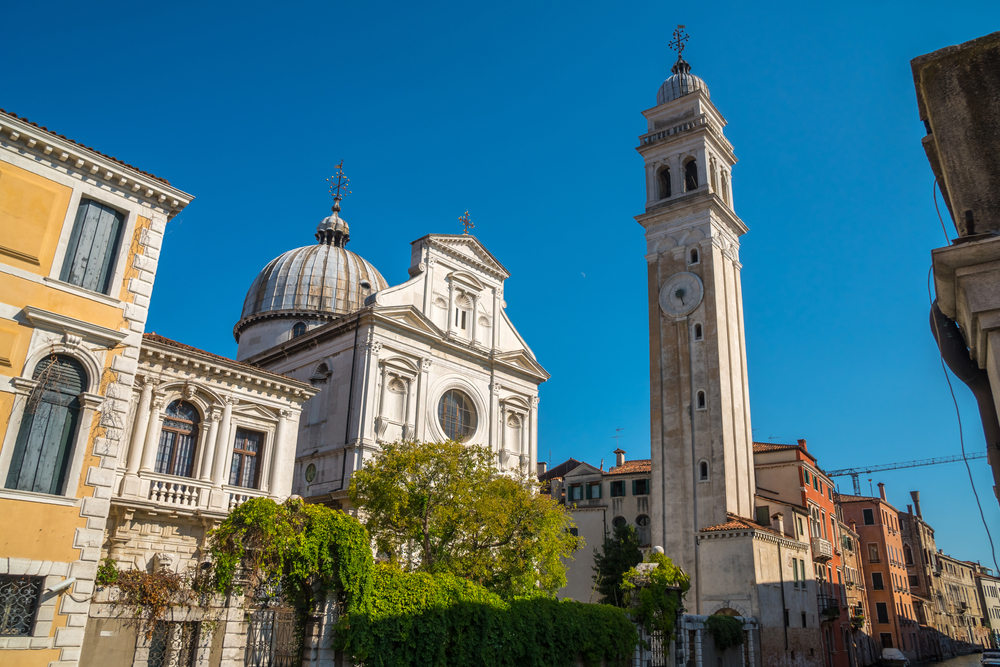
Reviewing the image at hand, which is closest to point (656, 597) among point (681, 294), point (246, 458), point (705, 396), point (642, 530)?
point (246, 458)

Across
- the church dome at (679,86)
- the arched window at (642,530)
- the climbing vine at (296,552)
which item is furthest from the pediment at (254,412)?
the church dome at (679,86)

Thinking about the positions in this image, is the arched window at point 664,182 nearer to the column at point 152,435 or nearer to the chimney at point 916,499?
the column at point 152,435

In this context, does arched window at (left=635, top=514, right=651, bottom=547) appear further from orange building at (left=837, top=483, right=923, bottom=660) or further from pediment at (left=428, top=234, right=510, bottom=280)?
orange building at (left=837, top=483, right=923, bottom=660)

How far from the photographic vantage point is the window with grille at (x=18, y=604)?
13555mm

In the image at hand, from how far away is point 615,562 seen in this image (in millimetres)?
37719

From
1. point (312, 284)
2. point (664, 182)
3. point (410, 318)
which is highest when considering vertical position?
point (664, 182)

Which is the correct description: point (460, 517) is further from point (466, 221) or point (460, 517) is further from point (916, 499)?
point (916, 499)

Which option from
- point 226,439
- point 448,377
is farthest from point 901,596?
point 226,439

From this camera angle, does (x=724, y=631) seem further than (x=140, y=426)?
Yes

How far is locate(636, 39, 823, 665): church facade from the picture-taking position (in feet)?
113

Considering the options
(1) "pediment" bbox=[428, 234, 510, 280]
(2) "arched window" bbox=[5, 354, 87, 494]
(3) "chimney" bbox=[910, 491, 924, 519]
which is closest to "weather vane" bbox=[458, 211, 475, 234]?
(1) "pediment" bbox=[428, 234, 510, 280]

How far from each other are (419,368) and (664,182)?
23742 millimetres

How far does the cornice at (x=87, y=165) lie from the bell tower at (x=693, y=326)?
93.9 feet

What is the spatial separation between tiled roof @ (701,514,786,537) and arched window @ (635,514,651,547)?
12.8 feet
